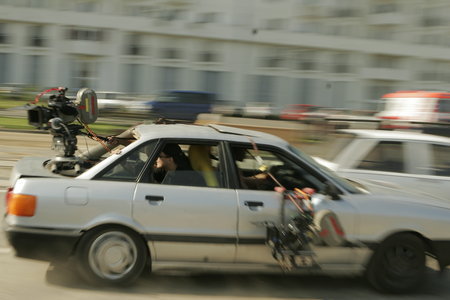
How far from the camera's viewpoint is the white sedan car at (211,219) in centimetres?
447

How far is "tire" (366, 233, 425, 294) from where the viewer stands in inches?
189

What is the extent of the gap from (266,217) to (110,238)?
134cm

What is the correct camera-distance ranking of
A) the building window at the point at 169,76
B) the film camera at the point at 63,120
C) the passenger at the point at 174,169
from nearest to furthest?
the passenger at the point at 174,169, the film camera at the point at 63,120, the building window at the point at 169,76

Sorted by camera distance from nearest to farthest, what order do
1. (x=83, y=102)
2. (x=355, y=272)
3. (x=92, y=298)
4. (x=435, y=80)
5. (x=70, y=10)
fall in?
(x=92, y=298)
(x=355, y=272)
(x=83, y=102)
(x=70, y=10)
(x=435, y=80)

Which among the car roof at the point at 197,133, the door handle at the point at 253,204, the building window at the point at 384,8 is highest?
the building window at the point at 384,8

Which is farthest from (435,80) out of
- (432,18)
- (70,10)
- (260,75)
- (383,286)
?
(383,286)

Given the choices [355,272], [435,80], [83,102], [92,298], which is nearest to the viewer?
[92,298]

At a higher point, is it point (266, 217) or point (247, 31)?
point (247, 31)

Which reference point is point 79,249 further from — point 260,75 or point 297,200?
point 260,75

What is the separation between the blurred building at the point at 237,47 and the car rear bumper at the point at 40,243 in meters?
41.4

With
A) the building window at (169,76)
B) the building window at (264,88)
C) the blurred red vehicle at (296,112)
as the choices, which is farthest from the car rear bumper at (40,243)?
the building window at (264,88)

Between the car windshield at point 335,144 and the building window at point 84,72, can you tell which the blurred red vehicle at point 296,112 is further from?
the car windshield at point 335,144

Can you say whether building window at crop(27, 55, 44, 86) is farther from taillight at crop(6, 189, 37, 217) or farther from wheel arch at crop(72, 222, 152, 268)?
wheel arch at crop(72, 222, 152, 268)

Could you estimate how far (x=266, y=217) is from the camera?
4.61 metres
